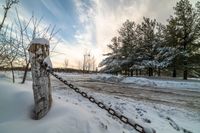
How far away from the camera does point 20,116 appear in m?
2.82

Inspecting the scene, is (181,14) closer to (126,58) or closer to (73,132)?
(126,58)

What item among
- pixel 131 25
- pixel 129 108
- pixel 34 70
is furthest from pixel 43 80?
pixel 131 25

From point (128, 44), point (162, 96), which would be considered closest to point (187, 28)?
point (128, 44)

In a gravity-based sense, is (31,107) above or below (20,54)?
below

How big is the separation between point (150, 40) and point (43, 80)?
105 ft

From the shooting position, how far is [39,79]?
9.27 feet

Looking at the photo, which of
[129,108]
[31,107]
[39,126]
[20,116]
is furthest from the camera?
[129,108]

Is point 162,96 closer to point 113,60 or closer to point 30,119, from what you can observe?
point 30,119

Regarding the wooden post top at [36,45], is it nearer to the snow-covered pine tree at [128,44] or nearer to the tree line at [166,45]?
the tree line at [166,45]

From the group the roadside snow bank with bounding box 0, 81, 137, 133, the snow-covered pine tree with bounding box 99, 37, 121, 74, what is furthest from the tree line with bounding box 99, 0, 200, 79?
the roadside snow bank with bounding box 0, 81, 137, 133

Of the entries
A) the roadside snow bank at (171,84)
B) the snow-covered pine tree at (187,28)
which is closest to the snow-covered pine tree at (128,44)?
the snow-covered pine tree at (187,28)

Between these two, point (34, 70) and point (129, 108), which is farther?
point (129, 108)

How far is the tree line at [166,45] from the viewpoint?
26.1 metres

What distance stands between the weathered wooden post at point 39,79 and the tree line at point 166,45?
25.7 metres
